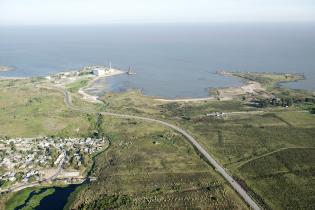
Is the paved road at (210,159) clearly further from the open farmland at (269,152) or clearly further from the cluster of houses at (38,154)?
the cluster of houses at (38,154)

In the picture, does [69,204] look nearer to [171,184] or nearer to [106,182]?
[106,182]

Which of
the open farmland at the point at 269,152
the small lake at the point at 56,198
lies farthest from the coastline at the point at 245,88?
the small lake at the point at 56,198

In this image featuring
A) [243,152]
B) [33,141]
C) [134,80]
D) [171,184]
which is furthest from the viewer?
[134,80]

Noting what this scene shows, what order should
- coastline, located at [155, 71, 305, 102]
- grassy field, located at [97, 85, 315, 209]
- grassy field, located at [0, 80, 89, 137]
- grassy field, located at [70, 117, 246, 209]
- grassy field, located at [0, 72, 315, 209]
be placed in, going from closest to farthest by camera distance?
grassy field, located at [70, 117, 246, 209]
grassy field, located at [0, 72, 315, 209]
grassy field, located at [97, 85, 315, 209]
grassy field, located at [0, 80, 89, 137]
coastline, located at [155, 71, 305, 102]

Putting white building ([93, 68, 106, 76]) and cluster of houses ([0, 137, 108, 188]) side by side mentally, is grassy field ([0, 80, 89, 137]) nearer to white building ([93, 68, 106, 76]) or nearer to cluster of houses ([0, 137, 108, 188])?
cluster of houses ([0, 137, 108, 188])

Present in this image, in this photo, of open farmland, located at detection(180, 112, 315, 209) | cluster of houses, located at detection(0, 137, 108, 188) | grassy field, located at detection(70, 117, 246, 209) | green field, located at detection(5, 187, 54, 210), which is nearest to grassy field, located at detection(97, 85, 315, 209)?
open farmland, located at detection(180, 112, 315, 209)

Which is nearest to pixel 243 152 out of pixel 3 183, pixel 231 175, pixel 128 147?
pixel 231 175

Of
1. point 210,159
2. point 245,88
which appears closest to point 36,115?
point 210,159
